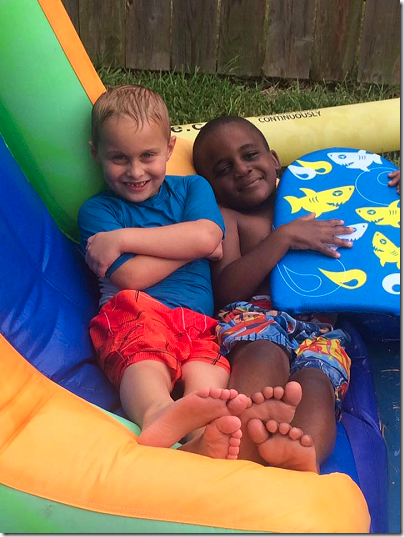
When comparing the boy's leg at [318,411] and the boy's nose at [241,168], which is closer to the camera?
the boy's leg at [318,411]

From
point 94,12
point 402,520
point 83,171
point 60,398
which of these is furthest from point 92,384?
point 94,12

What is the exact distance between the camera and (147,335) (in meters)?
1.99

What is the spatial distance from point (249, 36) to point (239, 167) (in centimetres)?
206

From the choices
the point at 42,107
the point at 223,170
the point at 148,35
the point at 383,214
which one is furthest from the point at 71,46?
the point at 148,35

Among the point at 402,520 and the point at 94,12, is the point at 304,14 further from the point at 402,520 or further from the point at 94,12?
the point at 402,520

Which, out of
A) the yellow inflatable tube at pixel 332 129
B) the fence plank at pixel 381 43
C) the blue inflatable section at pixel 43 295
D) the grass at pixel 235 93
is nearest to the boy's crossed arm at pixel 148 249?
the blue inflatable section at pixel 43 295

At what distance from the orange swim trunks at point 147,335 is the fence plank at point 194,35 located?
2508 millimetres

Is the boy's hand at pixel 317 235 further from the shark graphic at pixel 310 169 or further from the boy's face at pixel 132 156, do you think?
the boy's face at pixel 132 156

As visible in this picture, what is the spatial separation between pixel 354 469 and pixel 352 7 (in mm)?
2975

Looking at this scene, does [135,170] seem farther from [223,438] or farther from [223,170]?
[223,438]

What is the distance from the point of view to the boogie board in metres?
2.16

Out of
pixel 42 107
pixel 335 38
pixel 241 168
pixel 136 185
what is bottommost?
pixel 335 38

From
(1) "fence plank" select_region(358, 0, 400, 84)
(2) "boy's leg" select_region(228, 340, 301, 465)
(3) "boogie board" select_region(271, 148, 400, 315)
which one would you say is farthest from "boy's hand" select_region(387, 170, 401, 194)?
(1) "fence plank" select_region(358, 0, 400, 84)

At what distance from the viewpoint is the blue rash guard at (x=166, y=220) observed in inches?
86.1
